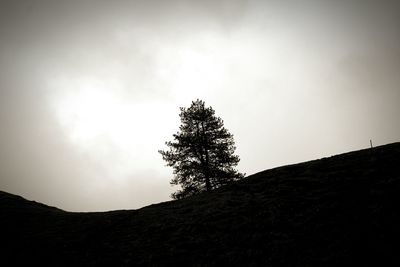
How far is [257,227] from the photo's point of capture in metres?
14.4

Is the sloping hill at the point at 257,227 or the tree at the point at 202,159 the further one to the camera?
the tree at the point at 202,159

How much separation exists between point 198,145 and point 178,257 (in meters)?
17.6

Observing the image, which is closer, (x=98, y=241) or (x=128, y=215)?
(x=98, y=241)

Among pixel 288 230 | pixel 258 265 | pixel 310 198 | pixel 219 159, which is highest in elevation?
pixel 219 159

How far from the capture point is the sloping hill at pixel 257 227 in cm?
1095

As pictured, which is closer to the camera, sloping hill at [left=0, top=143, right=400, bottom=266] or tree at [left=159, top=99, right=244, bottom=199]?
sloping hill at [left=0, top=143, right=400, bottom=266]

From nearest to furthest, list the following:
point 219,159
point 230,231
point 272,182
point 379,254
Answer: point 379,254 → point 230,231 → point 272,182 → point 219,159

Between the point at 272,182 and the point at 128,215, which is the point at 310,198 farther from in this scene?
the point at 128,215

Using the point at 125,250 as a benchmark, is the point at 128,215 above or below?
above

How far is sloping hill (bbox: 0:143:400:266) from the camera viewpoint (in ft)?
35.9

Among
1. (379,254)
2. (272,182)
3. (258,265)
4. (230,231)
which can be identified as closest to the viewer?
(379,254)

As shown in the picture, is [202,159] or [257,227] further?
[202,159]

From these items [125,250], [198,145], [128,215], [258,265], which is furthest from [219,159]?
[258,265]

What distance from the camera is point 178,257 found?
1298 centimetres
